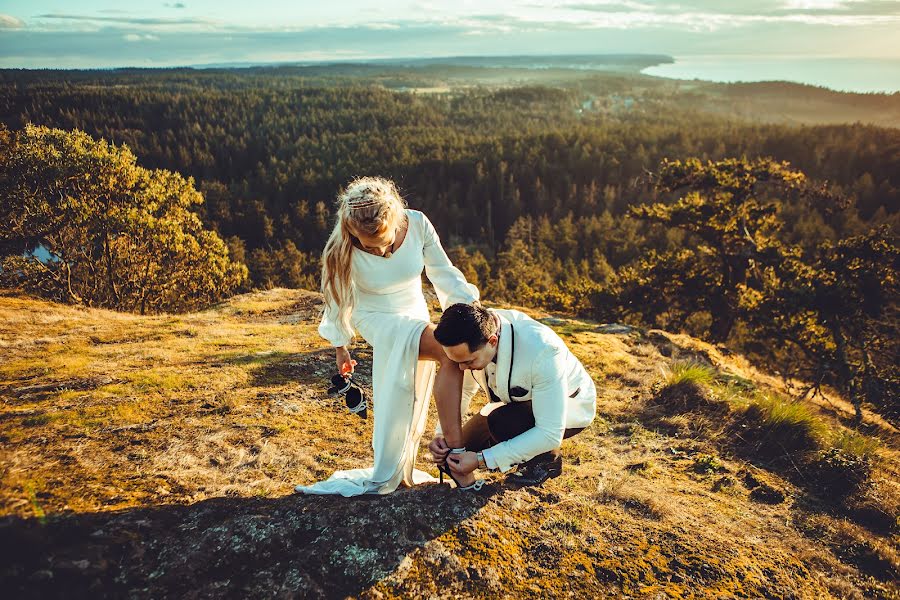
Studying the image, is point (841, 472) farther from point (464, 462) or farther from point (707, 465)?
point (464, 462)

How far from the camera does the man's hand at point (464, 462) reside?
3.43m

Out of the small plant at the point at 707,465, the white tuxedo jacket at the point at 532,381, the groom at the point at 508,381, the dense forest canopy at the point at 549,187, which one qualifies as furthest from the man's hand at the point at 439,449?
the dense forest canopy at the point at 549,187

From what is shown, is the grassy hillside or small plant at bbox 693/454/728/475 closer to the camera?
the grassy hillside

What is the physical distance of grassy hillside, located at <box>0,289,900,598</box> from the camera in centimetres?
270

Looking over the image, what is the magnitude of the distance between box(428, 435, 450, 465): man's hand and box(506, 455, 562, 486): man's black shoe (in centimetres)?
69

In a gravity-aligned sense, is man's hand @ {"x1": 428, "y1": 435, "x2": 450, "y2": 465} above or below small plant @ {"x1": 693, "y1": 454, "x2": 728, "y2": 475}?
above

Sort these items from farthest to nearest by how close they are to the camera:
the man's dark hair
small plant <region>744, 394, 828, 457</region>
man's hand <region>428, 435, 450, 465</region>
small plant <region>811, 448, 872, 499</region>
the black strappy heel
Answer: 1. small plant <region>744, 394, 828, 457</region>
2. small plant <region>811, 448, 872, 499</region>
3. the black strappy heel
4. man's hand <region>428, 435, 450, 465</region>
5. the man's dark hair

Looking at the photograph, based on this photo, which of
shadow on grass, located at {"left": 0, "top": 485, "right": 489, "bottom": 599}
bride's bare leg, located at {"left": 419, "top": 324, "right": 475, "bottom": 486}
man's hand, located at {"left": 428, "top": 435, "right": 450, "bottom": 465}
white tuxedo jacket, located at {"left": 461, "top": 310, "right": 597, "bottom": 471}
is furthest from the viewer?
man's hand, located at {"left": 428, "top": 435, "right": 450, "bottom": 465}

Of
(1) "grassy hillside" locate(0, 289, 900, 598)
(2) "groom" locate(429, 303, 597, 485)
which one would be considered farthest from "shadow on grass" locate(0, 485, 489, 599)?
(2) "groom" locate(429, 303, 597, 485)

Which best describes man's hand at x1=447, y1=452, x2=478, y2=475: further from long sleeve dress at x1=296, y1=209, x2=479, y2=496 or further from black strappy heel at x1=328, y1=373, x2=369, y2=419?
black strappy heel at x1=328, y1=373, x2=369, y2=419

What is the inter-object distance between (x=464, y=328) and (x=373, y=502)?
4.68 feet

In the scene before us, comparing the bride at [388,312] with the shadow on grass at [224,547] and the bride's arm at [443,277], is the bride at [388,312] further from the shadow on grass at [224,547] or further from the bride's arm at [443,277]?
the shadow on grass at [224,547]

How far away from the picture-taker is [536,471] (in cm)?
391

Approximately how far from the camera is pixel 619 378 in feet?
25.9
